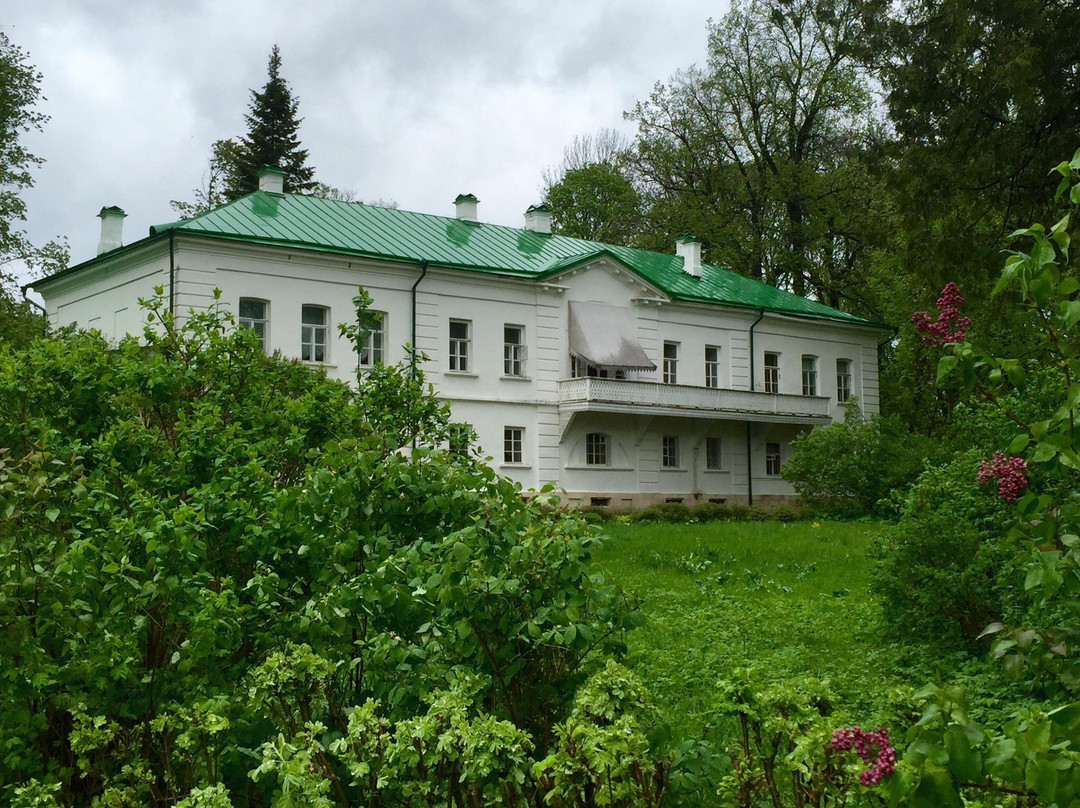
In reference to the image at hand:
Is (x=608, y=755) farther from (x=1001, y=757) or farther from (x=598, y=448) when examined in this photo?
(x=598, y=448)

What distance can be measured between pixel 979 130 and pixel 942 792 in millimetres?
17128

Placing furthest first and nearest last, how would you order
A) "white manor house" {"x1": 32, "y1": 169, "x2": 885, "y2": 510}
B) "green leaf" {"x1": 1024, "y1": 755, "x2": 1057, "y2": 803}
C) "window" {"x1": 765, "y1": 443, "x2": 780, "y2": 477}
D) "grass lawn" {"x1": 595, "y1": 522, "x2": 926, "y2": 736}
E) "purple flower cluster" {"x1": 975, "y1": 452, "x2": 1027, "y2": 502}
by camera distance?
"window" {"x1": 765, "y1": 443, "x2": 780, "y2": 477}, "white manor house" {"x1": 32, "y1": 169, "x2": 885, "y2": 510}, "grass lawn" {"x1": 595, "y1": 522, "x2": 926, "y2": 736}, "purple flower cluster" {"x1": 975, "y1": 452, "x2": 1027, "y2": 502}, "green leaf" {"x1": 1024, "y1": 755, "x2": 1057, "y2": 803}

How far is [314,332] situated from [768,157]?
24021mm

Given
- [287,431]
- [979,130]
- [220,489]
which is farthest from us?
[979,130]

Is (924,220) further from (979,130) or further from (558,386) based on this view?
(558,386)

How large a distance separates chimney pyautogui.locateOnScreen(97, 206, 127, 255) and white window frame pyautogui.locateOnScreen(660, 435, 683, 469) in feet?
55.5

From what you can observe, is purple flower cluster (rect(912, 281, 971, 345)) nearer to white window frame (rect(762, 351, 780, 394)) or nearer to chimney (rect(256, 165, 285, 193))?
chimney (rect(256, 165, 285, 193))

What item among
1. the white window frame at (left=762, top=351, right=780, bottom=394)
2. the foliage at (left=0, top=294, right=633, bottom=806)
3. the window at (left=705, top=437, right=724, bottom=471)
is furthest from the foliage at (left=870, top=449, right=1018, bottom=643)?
the white window frame at (left=762, top=351, right=780, bottom=394)

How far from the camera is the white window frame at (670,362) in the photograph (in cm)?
3594

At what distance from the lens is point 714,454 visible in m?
36.8

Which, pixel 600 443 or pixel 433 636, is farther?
pixel 600 443

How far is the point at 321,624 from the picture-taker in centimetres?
456

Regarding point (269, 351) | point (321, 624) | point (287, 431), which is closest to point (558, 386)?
point (269, 351)

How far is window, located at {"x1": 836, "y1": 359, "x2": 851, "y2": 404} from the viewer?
40750 millimetres
